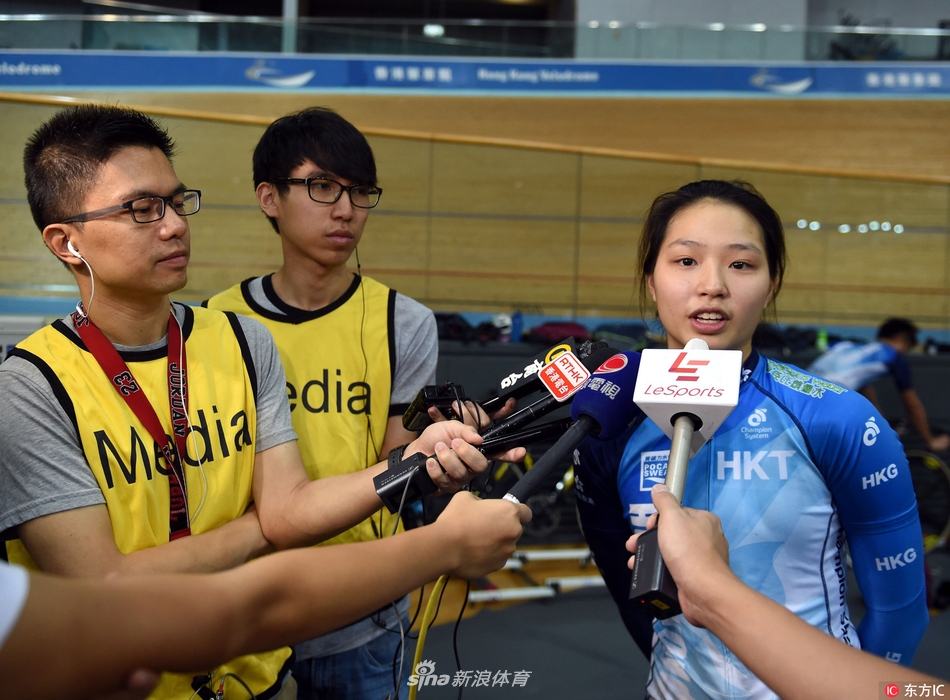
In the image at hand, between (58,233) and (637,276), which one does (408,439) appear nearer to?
(637,276)

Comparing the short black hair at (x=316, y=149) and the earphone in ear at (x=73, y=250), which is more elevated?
the short black hair at (x=316, y=149)

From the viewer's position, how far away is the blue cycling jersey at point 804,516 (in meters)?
1.13

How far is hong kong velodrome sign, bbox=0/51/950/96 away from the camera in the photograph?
29.6 ft

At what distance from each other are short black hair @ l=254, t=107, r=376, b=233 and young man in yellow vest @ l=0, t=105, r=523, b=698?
33 cm

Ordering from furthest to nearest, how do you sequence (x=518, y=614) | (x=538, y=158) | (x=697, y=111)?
1. (x=697, y=111)
2. (x=538, y=158)
3. (x=518, y=614)

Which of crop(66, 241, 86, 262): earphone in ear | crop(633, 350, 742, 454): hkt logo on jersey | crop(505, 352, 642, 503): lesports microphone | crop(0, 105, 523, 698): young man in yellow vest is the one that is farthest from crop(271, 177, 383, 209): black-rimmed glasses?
crop(633, 350, 742, 454): hkt logo on jersey

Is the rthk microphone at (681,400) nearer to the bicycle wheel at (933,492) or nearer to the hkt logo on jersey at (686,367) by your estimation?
the hkt logo on jersey at (686,367)

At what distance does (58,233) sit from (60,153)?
128mm

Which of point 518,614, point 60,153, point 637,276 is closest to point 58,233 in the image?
point 60,153

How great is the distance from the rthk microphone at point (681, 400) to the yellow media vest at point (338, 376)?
71cm

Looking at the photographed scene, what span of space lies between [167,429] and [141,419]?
47 mm

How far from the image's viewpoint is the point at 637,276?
4.84 ft

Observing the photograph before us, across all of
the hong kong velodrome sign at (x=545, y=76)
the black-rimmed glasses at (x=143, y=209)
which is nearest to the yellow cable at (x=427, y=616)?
the black-rimmed glasses at (x=143, y=209)

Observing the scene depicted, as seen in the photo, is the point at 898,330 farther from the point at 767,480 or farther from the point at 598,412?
the point at 598,412
